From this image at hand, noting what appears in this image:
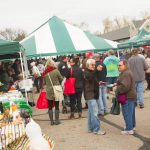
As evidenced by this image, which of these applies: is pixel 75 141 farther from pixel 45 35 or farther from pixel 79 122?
pixel 45 35

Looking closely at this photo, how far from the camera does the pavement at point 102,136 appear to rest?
725 cm

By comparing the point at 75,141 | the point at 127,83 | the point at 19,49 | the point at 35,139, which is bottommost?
the point at 75,141

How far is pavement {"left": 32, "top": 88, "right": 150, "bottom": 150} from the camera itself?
725cm

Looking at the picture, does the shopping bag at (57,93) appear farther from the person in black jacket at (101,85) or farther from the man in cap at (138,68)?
the man in cap at (138,68)

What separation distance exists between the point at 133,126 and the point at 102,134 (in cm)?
68

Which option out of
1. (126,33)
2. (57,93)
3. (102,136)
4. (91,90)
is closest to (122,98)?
(91,90)

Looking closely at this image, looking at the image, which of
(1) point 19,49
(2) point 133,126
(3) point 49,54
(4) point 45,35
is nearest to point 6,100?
(1) point 19,49

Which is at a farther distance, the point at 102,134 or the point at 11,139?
the point at 102,134

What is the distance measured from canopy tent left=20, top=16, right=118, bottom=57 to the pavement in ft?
12.6

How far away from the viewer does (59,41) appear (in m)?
14.5

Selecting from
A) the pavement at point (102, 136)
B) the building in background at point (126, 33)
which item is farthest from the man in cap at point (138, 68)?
the building in background at point (126, 33)

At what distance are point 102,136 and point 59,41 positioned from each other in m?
7.05

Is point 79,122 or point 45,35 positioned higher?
point 45,35

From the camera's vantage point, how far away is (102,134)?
26.8 ft
